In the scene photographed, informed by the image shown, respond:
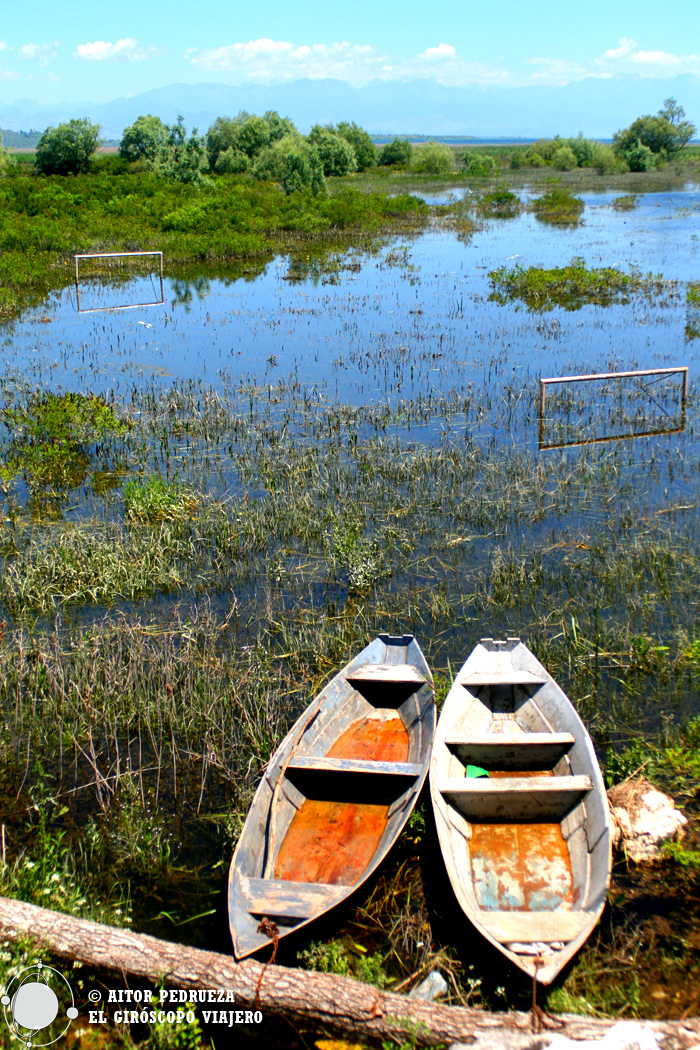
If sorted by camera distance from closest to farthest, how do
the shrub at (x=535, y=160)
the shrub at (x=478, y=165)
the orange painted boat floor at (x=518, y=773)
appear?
the orange painted boat floor at (x=518, y=773) < the shrub at (x=478, y=165) < the shrub at (x=535, y=160)

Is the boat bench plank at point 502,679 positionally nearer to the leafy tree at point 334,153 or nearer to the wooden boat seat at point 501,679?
the wooden boat seat at point 501,679

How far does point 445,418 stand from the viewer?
14.3 m

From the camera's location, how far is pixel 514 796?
5.55 meters

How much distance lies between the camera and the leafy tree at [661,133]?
8212 cm

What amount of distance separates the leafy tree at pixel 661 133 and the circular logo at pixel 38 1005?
9443 cm

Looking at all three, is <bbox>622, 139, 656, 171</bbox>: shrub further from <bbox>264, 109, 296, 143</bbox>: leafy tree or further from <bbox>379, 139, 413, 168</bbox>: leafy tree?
<bbox>264, 109, 296, 143</bbox>: leafy tree

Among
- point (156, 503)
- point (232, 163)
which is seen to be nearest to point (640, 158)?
point (232, 163)

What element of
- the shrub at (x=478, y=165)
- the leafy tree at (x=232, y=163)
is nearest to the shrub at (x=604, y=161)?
the shrub at (x=478, y=165)

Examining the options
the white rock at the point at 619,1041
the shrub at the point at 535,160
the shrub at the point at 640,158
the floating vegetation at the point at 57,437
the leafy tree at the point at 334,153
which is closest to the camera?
the white rock at the point at 619,1041

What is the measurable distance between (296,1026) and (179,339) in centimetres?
1902

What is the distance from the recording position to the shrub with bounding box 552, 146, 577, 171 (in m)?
83.4

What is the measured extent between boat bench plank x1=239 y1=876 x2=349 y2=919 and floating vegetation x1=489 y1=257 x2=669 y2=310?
70.8 ft

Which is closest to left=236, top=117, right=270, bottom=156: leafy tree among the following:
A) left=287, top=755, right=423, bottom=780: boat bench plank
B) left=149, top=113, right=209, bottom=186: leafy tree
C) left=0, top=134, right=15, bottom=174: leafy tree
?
left=149, top=113, right=209, bottom=186: leafy tree

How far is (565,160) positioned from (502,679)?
90.2 meters
